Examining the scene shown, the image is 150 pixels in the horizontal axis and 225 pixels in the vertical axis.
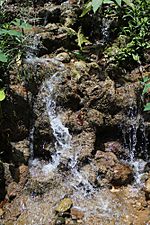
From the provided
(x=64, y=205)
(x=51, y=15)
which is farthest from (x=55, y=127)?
(x=51, y=15)

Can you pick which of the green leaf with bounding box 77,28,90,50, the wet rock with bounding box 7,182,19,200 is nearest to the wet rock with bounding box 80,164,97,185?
the wet rock with bounding box 7,182,19,200

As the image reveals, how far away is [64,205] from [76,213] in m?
0.20

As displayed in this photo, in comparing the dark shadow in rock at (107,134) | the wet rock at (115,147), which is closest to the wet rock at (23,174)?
the dark shadow in rock at (107,134)

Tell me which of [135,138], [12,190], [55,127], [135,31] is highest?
[135,31]

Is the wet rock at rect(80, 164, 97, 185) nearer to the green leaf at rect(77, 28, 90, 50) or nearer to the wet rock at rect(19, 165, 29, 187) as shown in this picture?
the wet rock at rect(19, 165, 29, 187)

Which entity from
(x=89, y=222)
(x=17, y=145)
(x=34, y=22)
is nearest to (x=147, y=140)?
(x=89, y=222)

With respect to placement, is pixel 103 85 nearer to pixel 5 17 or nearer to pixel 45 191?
pixel 45 191

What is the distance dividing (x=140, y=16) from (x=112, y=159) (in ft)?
9.89

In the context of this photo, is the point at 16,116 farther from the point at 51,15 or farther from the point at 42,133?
the point at 51,15

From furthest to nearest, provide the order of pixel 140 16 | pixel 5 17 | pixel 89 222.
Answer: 1. pixel 5 17
2. pixel 140 16
3. pixel 89 222

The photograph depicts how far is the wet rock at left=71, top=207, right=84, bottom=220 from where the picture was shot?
425cm

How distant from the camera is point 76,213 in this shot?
4305 millimetres

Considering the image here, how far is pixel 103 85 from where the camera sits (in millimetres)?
5211

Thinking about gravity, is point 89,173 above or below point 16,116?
below
